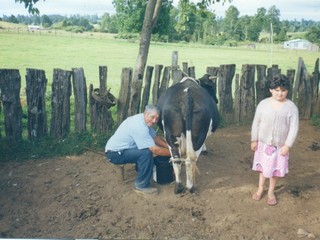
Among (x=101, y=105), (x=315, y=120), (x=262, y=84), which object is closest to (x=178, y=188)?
(x=101, y=105)

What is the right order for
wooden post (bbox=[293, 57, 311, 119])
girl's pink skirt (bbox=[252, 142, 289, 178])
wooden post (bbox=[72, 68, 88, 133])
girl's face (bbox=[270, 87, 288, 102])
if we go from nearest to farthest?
girl's face (bbox=[270, 87, 288, 102]) < girl's pink skirt (bbox=[252, 142, 289, 178]) < wooden post (bbox=[72, 68, 88, 133]) < wooden post (bbox=[293, 57, 311, 119])

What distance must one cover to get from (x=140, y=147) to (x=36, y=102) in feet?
8.40

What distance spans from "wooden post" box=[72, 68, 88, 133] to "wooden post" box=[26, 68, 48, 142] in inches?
21.2

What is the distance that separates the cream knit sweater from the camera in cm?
416

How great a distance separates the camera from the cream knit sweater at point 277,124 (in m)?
4.16

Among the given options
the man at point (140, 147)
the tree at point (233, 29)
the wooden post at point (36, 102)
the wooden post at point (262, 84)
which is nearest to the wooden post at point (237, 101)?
the wooden post at point (262, 84)

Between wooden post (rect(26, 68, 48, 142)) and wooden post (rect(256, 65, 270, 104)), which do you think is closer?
wooden post (rect(26, 68, 48, 142))

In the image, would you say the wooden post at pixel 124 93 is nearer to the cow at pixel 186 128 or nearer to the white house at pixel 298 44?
the cow at pixel 186 128

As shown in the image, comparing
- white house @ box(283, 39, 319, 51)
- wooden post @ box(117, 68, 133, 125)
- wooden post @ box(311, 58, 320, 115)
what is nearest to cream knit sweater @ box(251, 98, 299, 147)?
wooden post @ box(117, 68, 133, 125)

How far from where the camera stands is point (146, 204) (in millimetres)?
4586

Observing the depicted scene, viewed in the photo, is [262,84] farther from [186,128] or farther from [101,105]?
[186,128]

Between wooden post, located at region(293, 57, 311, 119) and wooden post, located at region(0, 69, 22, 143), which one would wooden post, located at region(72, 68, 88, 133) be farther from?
wooden post, located at region(293, 57, 311, 119)

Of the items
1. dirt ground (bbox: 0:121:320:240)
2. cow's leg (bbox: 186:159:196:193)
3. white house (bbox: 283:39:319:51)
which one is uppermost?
white house (bbox: 283:39:319:51)

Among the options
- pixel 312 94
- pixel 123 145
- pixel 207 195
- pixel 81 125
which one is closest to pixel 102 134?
pixel 81 125
